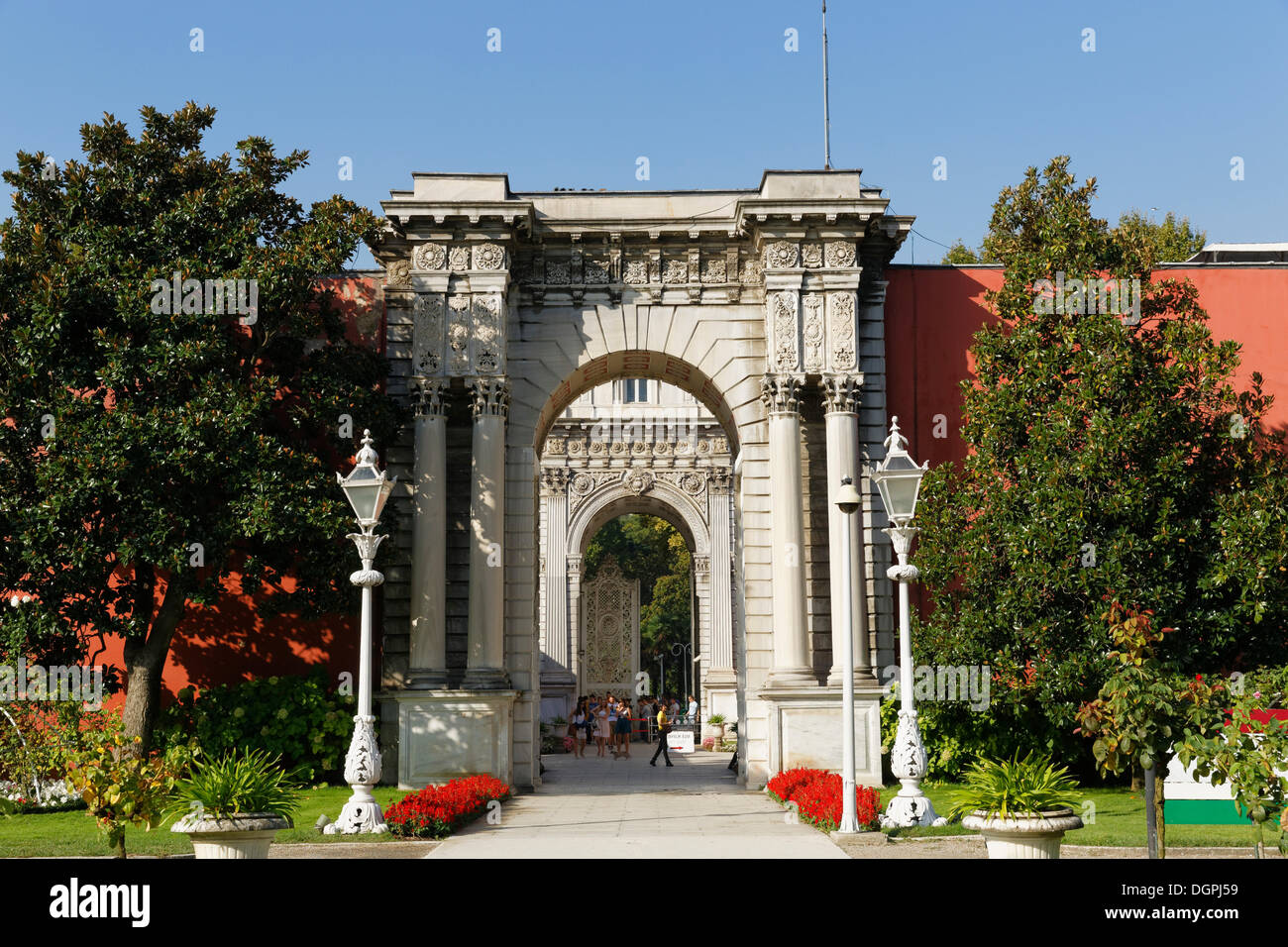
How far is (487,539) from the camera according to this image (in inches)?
904

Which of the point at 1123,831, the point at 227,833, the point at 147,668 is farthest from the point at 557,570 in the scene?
the point at 227,833

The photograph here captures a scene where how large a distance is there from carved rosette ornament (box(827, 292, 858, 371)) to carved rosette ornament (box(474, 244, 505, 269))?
6.01 m

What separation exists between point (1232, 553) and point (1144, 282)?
15.9ft

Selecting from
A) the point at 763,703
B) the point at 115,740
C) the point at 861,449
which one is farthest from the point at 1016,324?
the point at 115,740

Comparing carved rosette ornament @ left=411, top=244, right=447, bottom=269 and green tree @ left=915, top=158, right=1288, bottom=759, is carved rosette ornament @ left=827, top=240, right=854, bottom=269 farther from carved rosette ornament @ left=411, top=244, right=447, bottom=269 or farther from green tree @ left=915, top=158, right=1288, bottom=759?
carved rosette ornament @ left=411, top=244, right=447, bottom=269

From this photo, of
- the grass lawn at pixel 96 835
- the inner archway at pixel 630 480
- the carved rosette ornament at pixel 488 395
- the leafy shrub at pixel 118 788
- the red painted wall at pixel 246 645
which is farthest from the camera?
the inner archway at pixel 630 480

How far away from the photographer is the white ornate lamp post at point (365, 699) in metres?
16.4

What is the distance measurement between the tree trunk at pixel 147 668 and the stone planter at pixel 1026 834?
49.4 ft

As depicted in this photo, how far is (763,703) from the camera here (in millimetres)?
22859

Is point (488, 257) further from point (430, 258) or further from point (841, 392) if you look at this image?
point (841, 392)

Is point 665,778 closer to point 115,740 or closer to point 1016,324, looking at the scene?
point 1016,324

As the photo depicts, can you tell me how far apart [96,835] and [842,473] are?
12958 millimetres

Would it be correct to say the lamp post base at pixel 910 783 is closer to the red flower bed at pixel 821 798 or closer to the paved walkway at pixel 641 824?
the red flower bed at pixel 821 798

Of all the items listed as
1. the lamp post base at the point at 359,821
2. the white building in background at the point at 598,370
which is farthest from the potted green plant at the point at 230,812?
the white building in background at the point at 598,370
